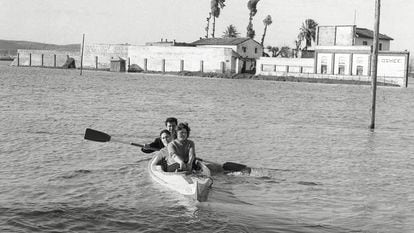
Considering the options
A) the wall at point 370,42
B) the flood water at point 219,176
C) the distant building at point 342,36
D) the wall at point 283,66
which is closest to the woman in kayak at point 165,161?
the flood water at point 219,176

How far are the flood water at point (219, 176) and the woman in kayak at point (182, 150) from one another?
2.51 feet

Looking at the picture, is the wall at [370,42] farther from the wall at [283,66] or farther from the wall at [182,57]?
the wall at [182,57]

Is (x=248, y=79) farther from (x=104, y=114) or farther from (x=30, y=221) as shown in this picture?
(x=30, y=221)

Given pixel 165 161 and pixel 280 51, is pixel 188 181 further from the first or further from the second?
pixel 280 51

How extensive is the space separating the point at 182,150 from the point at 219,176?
9.01ft

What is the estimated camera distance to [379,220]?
1238cm

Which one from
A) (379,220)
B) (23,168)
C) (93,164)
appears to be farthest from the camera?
(93,164)

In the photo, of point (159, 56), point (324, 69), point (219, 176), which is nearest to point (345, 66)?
point (324, 69)

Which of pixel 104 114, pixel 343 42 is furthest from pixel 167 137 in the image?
pixel 343 42

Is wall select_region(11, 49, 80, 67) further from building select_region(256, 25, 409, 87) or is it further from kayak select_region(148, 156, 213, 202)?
kayak select_region(148, 156, 213, 202)

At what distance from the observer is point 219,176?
16.2m

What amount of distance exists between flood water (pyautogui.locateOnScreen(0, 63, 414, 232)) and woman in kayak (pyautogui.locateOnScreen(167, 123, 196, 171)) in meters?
0.76

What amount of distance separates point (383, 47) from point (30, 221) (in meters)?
91.7

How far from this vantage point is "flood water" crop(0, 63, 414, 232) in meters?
11.8
